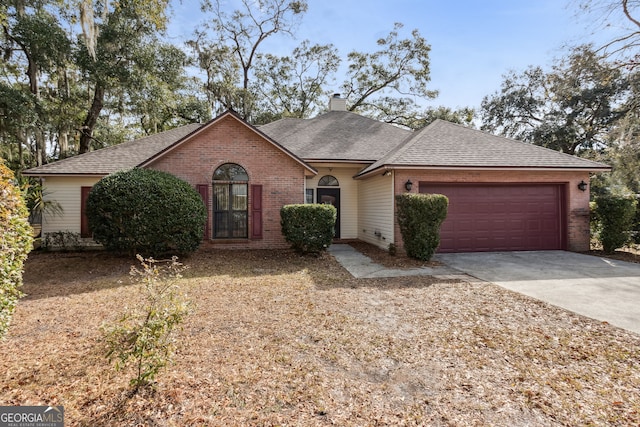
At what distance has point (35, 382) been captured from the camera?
9.66 ft

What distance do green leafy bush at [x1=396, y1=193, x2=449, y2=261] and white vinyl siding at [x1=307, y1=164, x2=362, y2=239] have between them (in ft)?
14.3

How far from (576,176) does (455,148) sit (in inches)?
157

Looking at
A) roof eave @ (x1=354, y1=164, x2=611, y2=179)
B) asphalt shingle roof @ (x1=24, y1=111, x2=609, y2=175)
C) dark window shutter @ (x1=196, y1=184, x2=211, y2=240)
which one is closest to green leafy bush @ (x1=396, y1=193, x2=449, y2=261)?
roof eave @ (x1=354, y1=164, x2=611, y2=179)

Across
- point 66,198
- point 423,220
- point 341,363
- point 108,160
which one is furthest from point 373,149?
point 66,198

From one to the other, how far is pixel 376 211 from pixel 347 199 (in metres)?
2.11

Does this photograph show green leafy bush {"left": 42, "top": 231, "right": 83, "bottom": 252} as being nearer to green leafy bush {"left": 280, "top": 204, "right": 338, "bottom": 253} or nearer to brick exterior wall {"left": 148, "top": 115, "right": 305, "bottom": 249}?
brick exterior wall {"left": 148, "top": 115, "right": 305, "bottom": 249}

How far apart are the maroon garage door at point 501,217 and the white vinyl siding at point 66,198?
38.9 feet

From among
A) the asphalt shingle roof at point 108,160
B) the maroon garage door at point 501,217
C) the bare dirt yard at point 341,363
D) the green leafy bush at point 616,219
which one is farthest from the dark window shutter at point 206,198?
the green leafy bush at point 616,219

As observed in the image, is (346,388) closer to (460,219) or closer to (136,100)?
(460,219)

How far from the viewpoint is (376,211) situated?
11.0 m

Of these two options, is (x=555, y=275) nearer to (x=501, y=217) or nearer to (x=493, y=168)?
(x=501, y=217)

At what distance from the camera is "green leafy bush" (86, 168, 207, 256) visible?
Answer: 7.80 m

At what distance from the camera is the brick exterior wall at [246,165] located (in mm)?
9992

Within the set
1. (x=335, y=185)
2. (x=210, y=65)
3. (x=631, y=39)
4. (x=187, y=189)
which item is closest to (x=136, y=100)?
(x=210, y=65)
